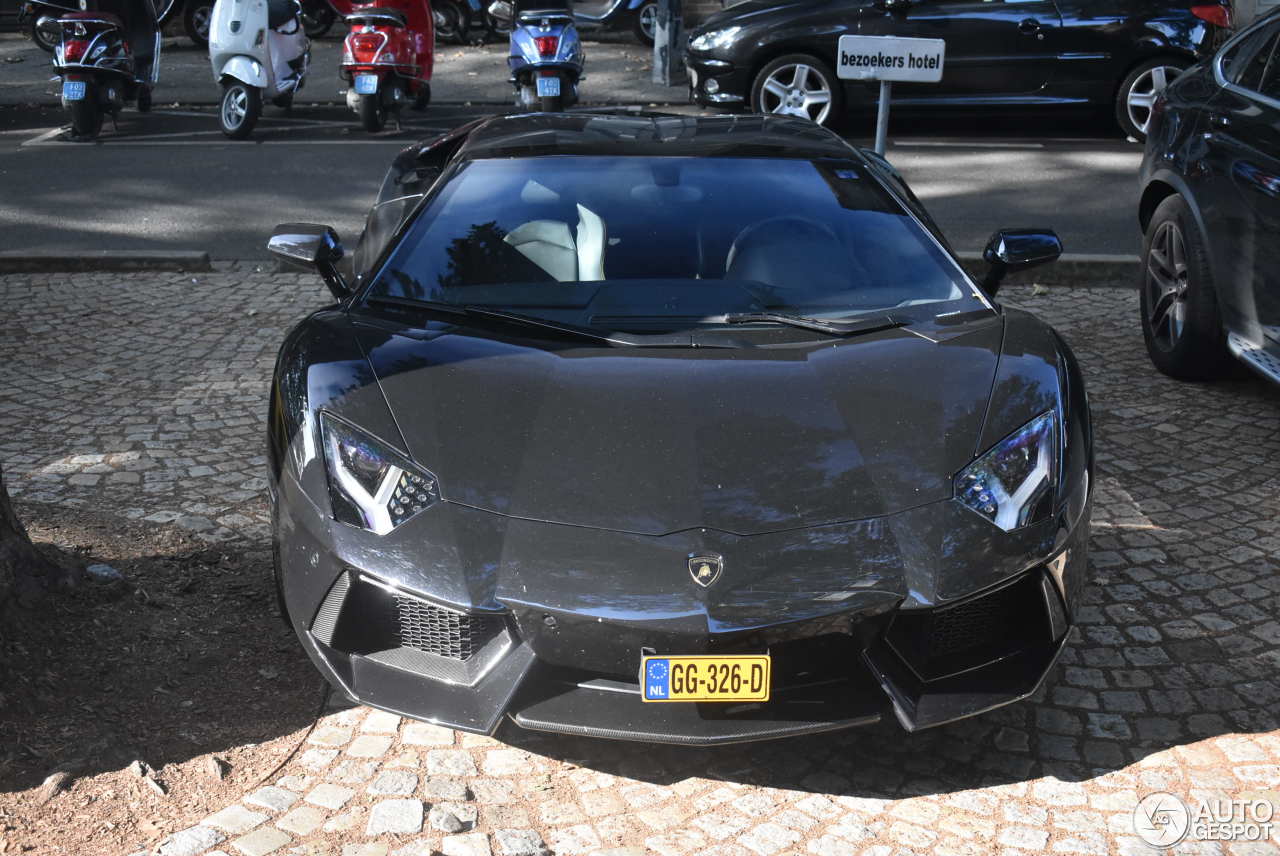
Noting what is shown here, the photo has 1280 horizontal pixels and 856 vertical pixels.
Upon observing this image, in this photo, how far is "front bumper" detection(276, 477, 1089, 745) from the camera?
2.73m

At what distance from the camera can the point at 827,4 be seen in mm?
11203

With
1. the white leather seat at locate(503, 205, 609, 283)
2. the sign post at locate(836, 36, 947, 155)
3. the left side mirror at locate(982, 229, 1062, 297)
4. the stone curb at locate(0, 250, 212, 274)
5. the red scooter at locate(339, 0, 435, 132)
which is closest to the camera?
the white leather seat at locate(503, 205, 609, 283)

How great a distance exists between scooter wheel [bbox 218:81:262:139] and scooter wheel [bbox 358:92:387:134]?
0.88 metres

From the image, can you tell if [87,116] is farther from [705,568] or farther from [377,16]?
[705,568]

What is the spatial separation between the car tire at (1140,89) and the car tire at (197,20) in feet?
37.1

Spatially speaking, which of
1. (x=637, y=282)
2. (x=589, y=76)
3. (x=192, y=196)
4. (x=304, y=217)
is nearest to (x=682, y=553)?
(x=637, y=282)

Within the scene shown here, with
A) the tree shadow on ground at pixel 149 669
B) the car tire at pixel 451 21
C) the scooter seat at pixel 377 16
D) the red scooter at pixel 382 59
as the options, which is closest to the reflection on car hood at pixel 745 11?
the red scooter at pixel 382 59

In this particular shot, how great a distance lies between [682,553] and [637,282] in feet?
4.17

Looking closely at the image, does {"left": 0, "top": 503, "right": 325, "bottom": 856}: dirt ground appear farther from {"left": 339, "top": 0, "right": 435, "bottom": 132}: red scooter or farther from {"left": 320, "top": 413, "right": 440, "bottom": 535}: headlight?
{"left": 339, "top": 0, "right": 435, "bottom": 132}: red scooter

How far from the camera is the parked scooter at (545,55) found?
11.8 m

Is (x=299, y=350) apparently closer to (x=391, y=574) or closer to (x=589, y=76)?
(x=391, y=574)

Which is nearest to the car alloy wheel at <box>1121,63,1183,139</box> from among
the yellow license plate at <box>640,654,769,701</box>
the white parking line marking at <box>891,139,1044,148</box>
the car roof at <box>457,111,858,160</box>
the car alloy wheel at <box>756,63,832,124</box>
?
the white parking line marking at <box>891,139,1044,148</box>

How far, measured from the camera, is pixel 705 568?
9.15ft

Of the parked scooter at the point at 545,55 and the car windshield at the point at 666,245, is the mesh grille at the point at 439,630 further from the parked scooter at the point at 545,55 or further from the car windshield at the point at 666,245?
the parked scooter at the point at 545,55
